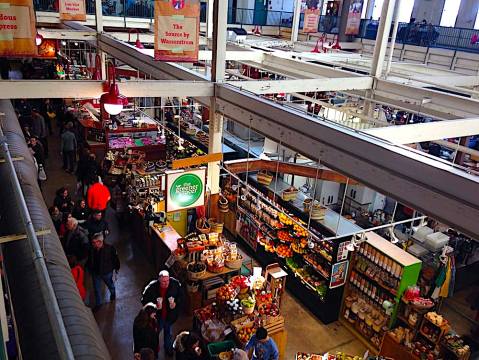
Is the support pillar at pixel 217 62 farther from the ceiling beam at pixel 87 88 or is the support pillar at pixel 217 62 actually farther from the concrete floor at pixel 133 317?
the concrete floor at pixel 133 317

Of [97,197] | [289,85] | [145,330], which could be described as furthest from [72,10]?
[145,330]

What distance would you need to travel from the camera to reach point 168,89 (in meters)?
7.57

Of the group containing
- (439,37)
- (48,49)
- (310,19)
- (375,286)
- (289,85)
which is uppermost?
(310,19)

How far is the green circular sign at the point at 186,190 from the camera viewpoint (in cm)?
785

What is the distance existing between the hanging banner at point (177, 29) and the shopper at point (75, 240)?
3377 mm

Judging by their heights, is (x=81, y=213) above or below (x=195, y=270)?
above

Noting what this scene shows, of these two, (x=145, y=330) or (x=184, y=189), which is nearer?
(x=145, y=330)

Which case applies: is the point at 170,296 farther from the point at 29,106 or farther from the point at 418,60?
the point at 418,60

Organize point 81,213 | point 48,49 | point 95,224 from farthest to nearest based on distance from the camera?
point 48,49 → point 81,213 → point 95,224

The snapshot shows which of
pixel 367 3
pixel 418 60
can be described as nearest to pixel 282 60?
pixel 418 60

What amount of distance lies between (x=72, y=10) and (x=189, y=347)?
11.7m

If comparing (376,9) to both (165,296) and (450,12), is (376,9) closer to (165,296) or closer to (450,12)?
(450,12)

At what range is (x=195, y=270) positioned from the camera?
7910 mm

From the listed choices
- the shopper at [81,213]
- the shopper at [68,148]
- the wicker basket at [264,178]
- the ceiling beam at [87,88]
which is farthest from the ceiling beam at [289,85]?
the shopper at [68,148]
